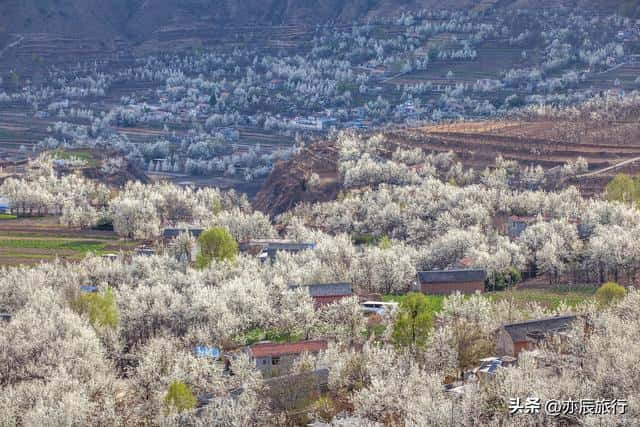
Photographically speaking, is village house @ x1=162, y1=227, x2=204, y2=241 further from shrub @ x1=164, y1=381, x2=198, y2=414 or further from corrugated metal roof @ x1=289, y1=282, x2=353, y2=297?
shrub @ x1=164, y1=381, x2=198, y2=414

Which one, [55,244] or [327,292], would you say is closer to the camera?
[327,292]

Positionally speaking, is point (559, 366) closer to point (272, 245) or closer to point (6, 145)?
point (272, 245)

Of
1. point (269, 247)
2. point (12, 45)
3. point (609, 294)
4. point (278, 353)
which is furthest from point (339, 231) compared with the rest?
point (12, 45)

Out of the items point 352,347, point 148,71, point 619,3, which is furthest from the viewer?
point 148,71

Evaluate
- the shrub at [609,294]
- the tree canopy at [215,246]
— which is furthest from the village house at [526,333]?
the tree canopy at [215,246]

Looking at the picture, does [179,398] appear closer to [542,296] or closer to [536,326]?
[536,326]

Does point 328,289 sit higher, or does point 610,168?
point 610,168

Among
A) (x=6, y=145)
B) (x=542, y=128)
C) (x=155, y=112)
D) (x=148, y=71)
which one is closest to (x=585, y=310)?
(x=542, y=128)
